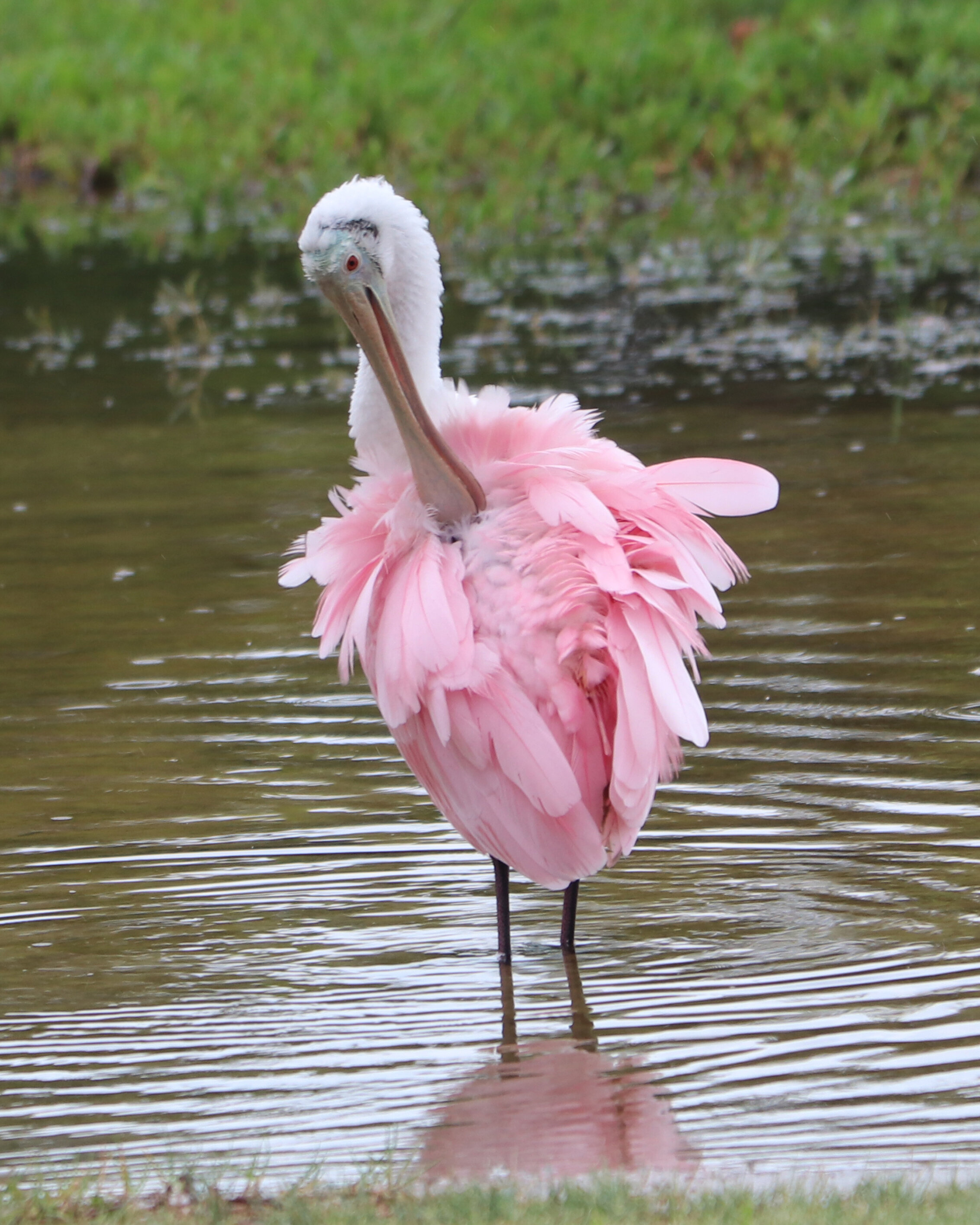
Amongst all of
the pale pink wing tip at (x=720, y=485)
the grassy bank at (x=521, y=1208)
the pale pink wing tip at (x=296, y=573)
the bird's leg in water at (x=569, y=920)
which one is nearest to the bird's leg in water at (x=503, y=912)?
the bird's leg in water at (x=569, y=920)

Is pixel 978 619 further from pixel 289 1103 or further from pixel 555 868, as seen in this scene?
pixel 289 1103

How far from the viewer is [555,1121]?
397cm

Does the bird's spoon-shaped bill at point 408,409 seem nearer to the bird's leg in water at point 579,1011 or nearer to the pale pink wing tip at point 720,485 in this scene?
the pale pink wing tip at point 720,485

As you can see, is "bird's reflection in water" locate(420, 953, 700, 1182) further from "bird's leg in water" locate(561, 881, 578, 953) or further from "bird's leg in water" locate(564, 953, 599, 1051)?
"bird's leg in water" locate(561, 881, 578, 953)

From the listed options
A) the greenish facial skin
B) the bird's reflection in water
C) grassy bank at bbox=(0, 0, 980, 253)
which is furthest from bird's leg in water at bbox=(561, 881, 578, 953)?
grassy bank at bbox=(0, 0, 980, 253)

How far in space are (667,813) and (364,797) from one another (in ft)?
2.71

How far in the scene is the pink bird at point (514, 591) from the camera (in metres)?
4.36

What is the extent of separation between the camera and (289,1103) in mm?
4074

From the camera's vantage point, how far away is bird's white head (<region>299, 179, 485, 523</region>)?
4.89 meters

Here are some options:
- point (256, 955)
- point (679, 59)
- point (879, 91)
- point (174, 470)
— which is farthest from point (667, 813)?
point (679, 59)

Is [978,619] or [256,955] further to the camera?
[978,619]

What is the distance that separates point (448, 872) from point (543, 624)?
1.11m

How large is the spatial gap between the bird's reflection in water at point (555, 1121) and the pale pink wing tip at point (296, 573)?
112cm

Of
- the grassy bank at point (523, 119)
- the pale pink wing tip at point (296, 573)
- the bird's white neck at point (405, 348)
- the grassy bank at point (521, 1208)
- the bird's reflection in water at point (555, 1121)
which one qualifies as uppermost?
the bird's white neck at point (405, 348)
